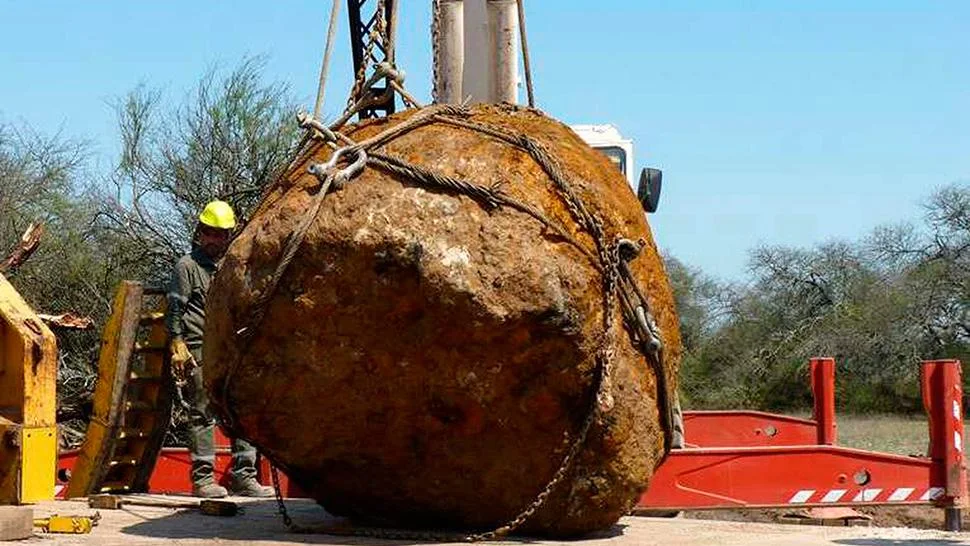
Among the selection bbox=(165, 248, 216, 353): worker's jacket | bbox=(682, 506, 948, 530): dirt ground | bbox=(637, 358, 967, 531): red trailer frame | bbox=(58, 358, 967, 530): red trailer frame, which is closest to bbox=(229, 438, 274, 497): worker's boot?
bbox=(58, 358, 967, 530): red trailer frame

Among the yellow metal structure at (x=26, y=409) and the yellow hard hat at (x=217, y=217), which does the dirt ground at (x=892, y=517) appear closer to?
the yellow hard hat at (x=217, y=217)

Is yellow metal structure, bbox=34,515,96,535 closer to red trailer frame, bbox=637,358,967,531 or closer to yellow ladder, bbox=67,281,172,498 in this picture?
yellow ladder, bbox=67,281,172,498

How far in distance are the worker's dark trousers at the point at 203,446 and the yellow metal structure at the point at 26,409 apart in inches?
55.1

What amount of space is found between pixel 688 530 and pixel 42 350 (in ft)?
10.3

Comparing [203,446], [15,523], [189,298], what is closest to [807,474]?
[203,446]

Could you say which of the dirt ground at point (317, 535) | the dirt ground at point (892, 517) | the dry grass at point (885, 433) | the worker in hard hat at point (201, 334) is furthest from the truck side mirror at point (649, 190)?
the dry grass at point (885, 433)

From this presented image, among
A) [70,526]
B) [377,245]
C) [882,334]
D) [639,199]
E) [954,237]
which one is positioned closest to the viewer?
[377,245]

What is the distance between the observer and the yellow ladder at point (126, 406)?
859cm

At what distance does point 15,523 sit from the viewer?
6.21 m

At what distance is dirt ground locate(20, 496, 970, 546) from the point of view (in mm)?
6293

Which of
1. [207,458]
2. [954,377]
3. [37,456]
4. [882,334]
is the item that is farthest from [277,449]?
[882,334]

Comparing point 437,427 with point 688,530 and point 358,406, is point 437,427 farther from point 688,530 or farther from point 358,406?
point 688,530

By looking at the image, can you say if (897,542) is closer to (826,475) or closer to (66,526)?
(826,475)

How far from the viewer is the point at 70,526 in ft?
21.5
